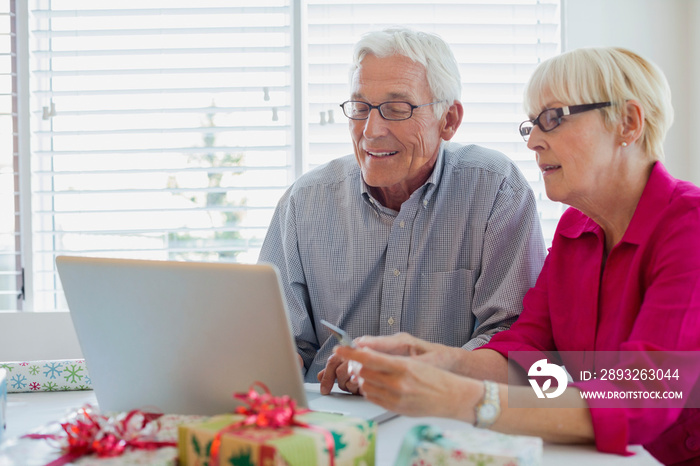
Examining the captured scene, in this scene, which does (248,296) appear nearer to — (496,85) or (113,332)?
(113,332)

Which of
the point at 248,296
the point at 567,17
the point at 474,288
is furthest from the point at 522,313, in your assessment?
the point at 567,17

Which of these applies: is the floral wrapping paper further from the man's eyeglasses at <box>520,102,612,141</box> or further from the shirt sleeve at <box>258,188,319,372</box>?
the man's eyeglasses at <box>520,102,612,141</box>

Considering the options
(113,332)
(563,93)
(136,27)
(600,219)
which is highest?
(136,27)

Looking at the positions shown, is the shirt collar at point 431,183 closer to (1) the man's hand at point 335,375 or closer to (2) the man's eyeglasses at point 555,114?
(2) the man's eyeglasses at point 555,114

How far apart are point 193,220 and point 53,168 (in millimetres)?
600

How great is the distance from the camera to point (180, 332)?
1.00 meters

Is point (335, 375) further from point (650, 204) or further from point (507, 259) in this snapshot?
point (650, 204)

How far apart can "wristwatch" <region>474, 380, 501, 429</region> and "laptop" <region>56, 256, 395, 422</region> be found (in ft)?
0.91

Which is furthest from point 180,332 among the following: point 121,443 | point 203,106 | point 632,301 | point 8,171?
point 8,171

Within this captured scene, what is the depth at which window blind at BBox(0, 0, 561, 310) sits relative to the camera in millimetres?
2533

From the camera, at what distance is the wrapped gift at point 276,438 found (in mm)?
756

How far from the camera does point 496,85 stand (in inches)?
100

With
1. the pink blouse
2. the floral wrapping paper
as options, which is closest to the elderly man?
the pink blouse

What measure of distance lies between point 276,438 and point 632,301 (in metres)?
0.86
